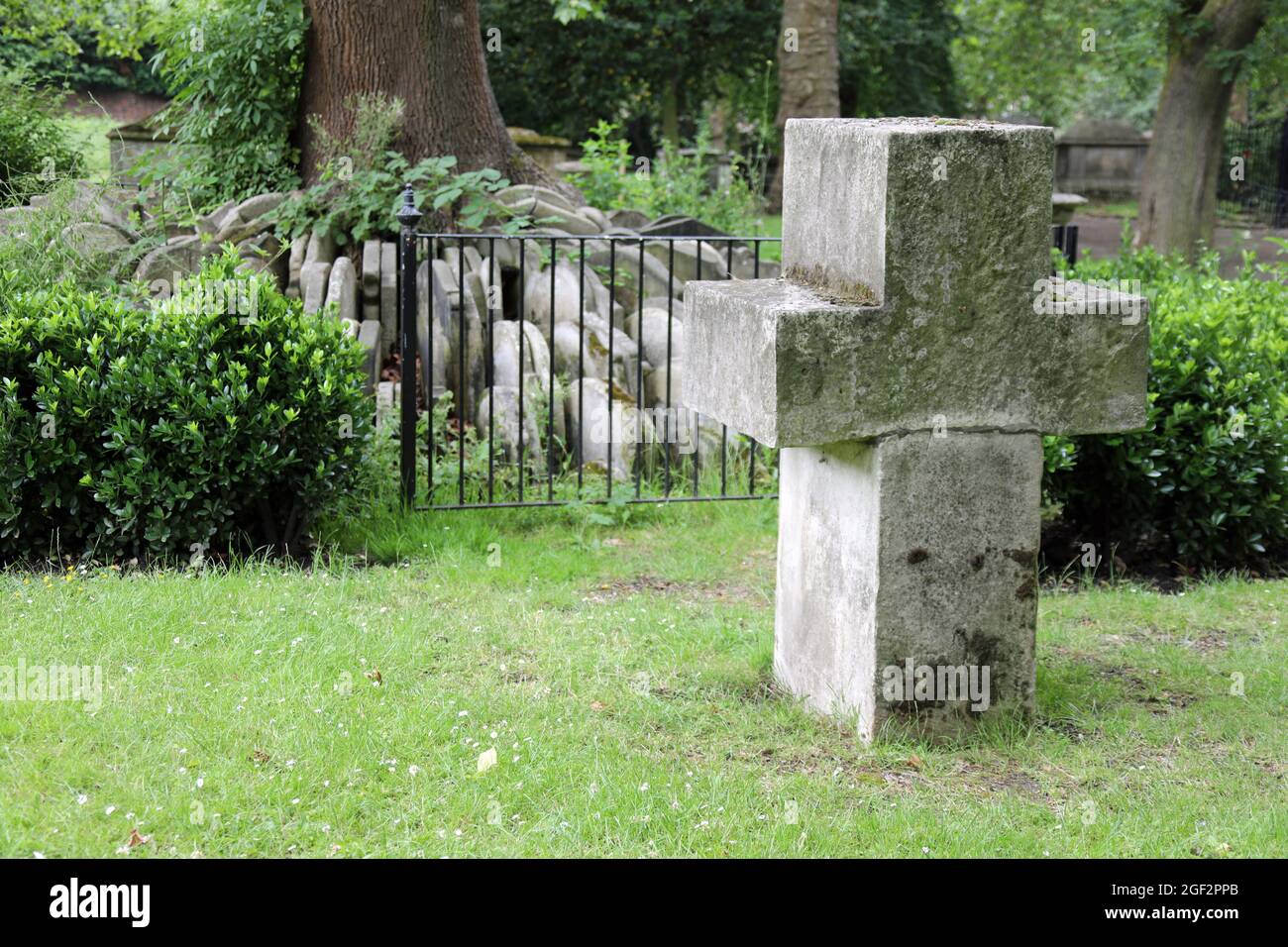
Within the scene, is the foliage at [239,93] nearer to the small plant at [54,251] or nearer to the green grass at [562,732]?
the small plant at [54,251]

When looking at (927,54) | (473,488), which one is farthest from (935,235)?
(927,54)

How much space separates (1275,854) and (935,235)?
2.05 metres

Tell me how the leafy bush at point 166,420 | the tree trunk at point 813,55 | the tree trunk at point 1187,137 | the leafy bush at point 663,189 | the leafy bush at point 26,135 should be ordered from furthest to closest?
the tree trunk at point 813,55, the tree trunk at point 1187,137, the leafy bush at point 663,189, the leafy bush at point 26,135, the leafy bush at point 166,420

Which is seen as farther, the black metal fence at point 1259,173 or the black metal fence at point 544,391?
the black metal fence at point 1259,173

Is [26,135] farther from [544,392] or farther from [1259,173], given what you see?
[1259,173]

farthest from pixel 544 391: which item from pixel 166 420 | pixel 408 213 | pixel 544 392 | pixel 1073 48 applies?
pixel 1073 48

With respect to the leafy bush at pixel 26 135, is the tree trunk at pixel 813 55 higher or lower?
higher

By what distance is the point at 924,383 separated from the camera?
4.41m

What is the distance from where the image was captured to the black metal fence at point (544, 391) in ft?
24.6

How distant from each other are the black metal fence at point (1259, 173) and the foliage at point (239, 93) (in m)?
20.5

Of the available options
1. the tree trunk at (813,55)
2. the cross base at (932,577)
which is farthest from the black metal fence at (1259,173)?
the cross base at (932,577)

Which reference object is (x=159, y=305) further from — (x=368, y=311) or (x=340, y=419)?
(x=368, y=311)

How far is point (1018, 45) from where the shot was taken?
22906 mm

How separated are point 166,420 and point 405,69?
14.7 feet
